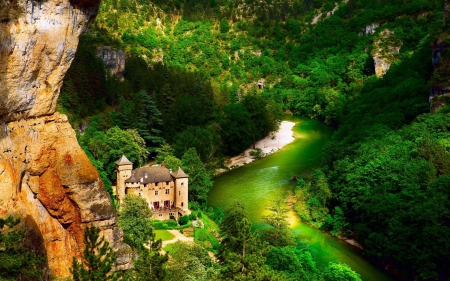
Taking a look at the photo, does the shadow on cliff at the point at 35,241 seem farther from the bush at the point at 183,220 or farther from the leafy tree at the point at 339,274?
the bush at the point at 183,220

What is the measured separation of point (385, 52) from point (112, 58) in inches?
2367

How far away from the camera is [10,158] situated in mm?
18109

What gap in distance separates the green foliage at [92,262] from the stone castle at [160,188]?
27446mm

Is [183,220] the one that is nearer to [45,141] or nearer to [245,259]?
[245,259]

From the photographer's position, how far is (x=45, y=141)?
1972 cm

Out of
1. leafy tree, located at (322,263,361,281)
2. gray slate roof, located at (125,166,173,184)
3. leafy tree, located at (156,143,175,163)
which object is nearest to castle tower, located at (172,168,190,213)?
gray slate roof, located at (125,166,173,184)

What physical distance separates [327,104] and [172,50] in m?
41.0

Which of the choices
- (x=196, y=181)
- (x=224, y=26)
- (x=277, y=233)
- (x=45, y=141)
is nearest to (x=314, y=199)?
(x=277, y=233)

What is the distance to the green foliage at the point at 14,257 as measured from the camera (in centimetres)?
1570

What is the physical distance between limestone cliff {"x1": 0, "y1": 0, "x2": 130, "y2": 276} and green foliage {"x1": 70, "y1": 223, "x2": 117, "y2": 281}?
1205mm

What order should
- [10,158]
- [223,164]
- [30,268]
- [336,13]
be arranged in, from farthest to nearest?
1. [336,13]
2. [223,164]
3. [10,158]
4. [30,268]

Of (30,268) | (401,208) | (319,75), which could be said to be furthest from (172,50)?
(30,268)

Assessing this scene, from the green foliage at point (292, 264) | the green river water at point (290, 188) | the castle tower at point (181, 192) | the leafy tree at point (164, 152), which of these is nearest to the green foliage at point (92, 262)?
the green foliage at point (292, 264)

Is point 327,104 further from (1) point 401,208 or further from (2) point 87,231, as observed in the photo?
(2) point 87,231
